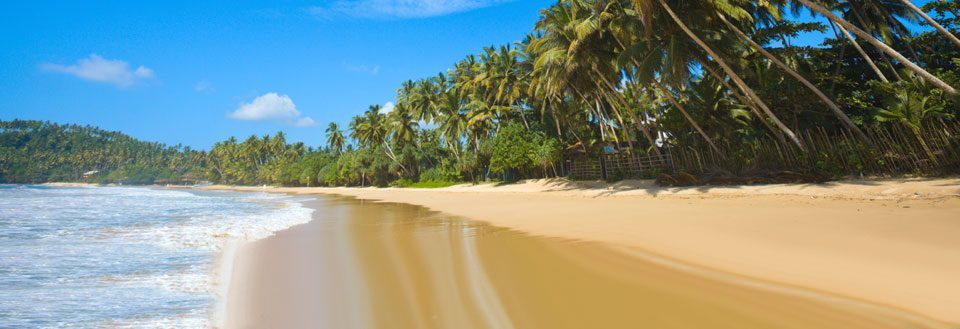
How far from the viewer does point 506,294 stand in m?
4.10

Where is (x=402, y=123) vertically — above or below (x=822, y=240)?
above

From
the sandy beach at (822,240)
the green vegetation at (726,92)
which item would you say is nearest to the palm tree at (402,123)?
the green vegetation at (726,92)

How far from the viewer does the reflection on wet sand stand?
129 inches

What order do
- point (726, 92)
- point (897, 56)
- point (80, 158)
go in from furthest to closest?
point (80, 158) → point (726, 92) → point (897, 56)

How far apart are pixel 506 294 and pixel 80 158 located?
565 feet

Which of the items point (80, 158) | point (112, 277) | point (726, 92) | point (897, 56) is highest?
point (80, 158)

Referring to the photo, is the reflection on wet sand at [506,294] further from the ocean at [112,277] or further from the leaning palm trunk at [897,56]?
the leaning palm trunk at [897,56]

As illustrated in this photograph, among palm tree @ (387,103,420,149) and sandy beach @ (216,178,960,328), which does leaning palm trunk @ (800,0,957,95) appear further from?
palm tree @ (387,103,420,149)

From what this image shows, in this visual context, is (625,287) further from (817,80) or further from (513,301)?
(817,80)

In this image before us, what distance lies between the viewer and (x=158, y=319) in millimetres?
3785

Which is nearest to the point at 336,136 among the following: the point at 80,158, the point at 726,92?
the point at 726,92

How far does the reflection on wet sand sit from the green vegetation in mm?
9384

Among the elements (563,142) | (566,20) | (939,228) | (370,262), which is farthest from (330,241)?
(563,142)

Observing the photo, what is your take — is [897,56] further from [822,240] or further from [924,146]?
[822,240]
